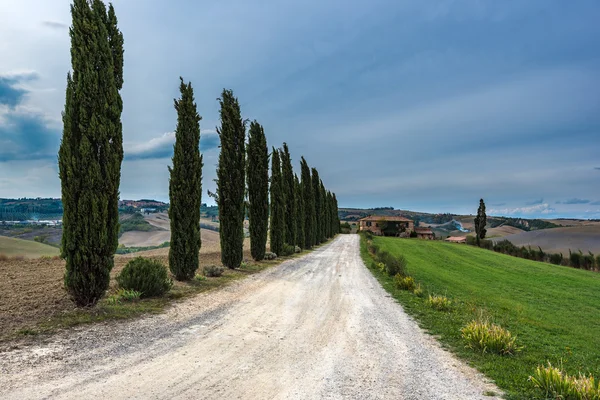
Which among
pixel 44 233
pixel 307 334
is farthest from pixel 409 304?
pixel 44 233

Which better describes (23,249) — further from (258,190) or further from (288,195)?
(288,195)

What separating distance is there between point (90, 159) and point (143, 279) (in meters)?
3.99

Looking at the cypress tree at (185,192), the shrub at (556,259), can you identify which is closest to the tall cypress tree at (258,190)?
the cypress tree at (185,192)

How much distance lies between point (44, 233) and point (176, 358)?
2825 centimetres

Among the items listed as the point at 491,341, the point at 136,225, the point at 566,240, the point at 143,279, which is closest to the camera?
the point at 491,341

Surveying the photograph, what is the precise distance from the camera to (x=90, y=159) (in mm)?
8758

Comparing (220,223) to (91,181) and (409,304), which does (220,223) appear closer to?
(91,181)

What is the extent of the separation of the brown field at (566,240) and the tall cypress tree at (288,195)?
3992cm

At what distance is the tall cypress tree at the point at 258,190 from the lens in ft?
74.5

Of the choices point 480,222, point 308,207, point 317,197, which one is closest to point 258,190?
point 308,207

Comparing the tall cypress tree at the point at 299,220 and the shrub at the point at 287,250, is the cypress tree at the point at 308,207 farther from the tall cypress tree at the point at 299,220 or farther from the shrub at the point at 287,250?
the shrub at the point at 287,250

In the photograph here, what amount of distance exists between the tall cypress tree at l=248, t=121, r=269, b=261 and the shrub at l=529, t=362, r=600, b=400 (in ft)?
61.9

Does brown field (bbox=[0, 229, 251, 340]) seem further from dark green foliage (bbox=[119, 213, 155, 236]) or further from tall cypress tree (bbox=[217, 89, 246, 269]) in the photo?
dark green foliage (bbox=[119, 213, 155, 236])

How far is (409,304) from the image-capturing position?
36.2 feet
